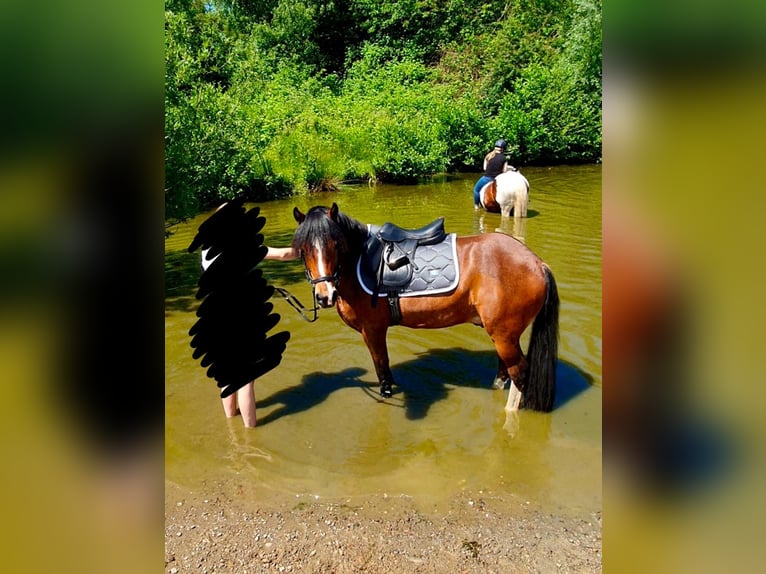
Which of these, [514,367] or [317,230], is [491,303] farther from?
[317,230]

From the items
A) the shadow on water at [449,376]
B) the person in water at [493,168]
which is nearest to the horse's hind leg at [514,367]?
the shadow on water at [449,376]

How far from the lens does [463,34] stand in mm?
27000

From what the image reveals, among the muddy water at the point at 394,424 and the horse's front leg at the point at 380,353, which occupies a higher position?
the horse's front leg at the point at 380,353

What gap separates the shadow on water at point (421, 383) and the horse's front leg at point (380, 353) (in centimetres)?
14

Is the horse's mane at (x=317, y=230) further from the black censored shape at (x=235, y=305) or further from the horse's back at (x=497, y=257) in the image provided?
the horse's back at (x=497, y=257)

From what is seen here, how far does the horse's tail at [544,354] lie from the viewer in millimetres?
3959

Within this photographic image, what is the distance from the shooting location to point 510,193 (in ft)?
36.0

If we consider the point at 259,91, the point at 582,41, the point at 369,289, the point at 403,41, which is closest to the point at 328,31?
the point at 403,41

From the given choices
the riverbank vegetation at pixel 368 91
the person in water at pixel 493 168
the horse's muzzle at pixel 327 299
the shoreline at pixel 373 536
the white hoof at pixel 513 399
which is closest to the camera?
the shoreline at pixel 373 536

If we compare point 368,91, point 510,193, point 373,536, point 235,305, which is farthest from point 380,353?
point 368,91

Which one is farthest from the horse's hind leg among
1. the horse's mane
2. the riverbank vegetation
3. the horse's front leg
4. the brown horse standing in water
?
the riverbank vegetation

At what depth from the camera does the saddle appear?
4039 mm

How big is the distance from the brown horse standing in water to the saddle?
0.22ft
